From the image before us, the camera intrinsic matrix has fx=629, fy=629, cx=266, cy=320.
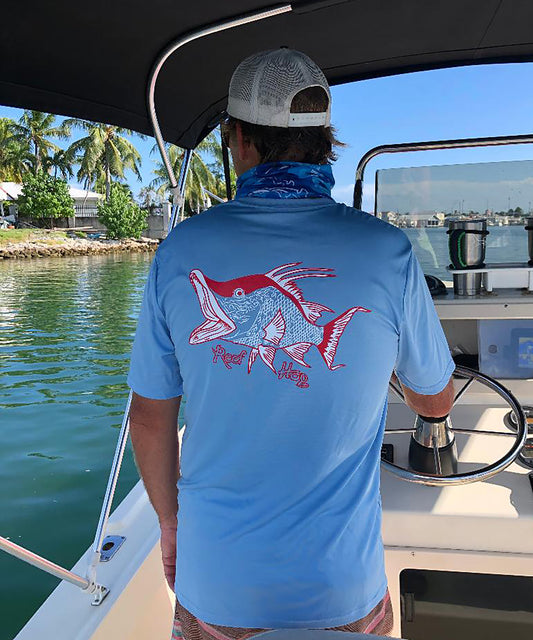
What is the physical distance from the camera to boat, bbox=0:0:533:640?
138 centimetres

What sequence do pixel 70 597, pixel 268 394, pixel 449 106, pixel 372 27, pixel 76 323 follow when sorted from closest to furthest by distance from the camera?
pixel 268 394 → pixel 70 597 → pixel 372 27 → pixel 76 323 → pixel 449 106

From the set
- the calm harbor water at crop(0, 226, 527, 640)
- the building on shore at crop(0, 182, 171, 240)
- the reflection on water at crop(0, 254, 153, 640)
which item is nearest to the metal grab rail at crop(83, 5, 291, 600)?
the calm harbor water at crop(0, 226, 527, 640)

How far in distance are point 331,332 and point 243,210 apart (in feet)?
0.70

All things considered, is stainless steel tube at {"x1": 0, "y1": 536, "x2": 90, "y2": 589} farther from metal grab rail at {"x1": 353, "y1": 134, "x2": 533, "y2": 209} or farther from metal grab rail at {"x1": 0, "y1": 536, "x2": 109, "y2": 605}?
metal grab rail at {"x1": 353, "y1": 134, "x2": 533, "y2": 209}

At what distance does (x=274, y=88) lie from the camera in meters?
0.89

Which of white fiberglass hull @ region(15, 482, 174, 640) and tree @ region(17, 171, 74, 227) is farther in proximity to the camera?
tree @ region(17, 171, 74, 227)

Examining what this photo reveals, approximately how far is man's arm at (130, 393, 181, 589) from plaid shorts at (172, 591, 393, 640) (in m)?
0.15

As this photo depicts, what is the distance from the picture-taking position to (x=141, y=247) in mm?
42250

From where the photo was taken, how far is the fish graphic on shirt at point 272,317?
0.81 meters

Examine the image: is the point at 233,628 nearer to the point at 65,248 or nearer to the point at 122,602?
the point at 122,602

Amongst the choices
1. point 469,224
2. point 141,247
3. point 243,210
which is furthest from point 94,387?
point 141,247

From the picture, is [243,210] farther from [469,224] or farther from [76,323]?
[76,323]

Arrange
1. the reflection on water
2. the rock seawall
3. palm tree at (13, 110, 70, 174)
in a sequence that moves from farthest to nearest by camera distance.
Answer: palm tree at (13, 110, 70, 174), the rock seawall, the reflection on water

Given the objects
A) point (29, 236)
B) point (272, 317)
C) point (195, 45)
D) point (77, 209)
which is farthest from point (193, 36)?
point (77, 209)
